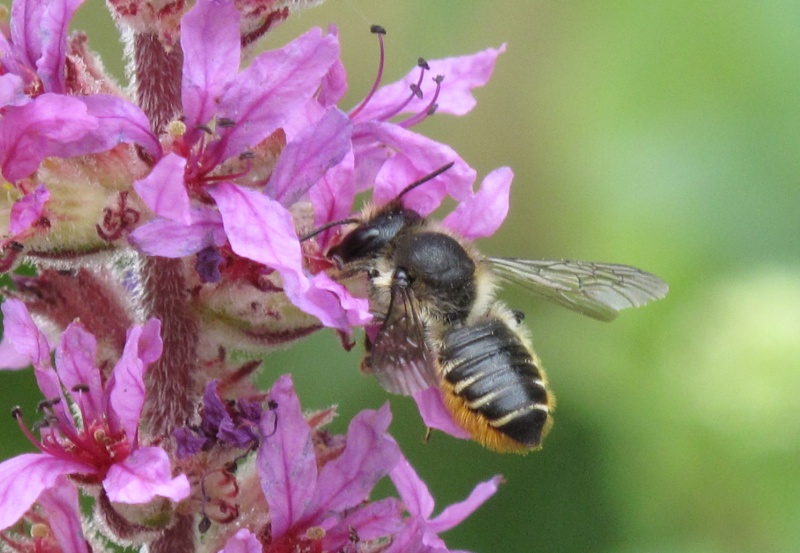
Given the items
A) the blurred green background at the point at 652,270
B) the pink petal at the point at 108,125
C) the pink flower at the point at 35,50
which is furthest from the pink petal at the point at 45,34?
the blurred green background at the point at 652,270

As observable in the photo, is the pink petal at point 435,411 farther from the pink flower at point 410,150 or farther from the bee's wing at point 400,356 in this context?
the pink flower at point 410,150

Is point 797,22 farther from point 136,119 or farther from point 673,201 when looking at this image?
point 136,119

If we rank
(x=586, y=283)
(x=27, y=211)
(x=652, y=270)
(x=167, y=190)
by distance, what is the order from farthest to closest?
(x=652, y=270), (x=586, y=283), (x=27, y=211), (x=167, y=190)

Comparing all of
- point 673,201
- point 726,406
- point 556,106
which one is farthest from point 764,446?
point 556,106

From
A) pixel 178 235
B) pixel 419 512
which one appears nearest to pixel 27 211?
pixel 178 235

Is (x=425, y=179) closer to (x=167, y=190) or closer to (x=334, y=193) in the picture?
(x=334, y=193)

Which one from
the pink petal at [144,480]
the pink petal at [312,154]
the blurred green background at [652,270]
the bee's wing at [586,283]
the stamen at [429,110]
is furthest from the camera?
the blurred green background at [652,270]

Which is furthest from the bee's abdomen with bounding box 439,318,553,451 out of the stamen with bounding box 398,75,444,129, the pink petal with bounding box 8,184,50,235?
the pink petal with bounding box 8,184,50,235
